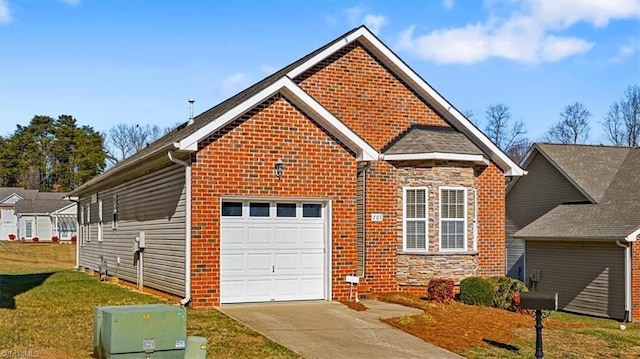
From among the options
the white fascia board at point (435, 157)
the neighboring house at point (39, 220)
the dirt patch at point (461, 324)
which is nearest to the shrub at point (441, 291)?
the dirt patch at point (461, 324)

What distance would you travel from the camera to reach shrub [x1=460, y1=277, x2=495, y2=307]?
1805 cm

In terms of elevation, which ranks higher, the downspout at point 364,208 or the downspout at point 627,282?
the downspout at point 364,208

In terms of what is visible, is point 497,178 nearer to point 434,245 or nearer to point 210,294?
point 434,245

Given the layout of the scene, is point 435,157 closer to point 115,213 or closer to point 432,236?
point 432,236

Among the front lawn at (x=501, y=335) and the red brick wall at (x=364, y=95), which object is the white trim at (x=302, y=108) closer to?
the red brick wall at (x=364, y=95)

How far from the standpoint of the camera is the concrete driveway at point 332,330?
11656 mm

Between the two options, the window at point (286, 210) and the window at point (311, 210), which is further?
the window at point (311, 210)

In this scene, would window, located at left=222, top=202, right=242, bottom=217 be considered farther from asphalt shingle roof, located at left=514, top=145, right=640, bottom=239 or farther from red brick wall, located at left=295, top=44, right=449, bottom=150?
asphalt shingle roof, located at left=514, top=145, right=640, bottom=239

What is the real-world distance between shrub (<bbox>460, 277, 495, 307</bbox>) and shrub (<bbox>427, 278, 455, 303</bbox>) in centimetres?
39

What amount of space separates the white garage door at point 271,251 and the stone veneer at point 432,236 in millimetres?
3810

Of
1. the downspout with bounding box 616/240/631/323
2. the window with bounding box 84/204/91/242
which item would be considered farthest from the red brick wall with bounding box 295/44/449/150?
the window with bounding box 84/204/91/242

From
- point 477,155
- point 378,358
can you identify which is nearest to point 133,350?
point 378,358

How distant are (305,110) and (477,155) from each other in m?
5.92

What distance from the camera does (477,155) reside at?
19.8 m
